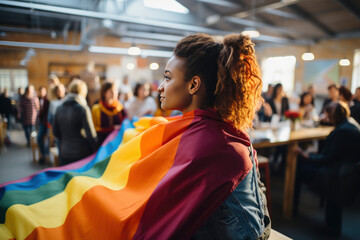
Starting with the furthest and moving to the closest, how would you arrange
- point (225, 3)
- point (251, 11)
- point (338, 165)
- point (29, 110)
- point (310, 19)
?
point (310, 19), point (225, 3), point (251, 11), point (29, 110), point (338, 165)

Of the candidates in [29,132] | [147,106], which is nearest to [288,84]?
[147,106]

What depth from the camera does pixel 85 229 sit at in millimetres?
1103

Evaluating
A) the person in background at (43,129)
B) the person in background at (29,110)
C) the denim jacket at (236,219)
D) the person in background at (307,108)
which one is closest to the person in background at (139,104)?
the person in background at (43,129)

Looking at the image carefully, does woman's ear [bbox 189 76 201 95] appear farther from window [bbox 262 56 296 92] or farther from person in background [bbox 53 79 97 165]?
window [bbox 262 56 296 92]

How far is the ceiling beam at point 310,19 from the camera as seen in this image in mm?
7754

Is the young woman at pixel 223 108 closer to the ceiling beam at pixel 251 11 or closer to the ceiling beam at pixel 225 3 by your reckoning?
the ceiling beam at pixel 251 11

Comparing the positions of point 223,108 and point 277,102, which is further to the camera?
point 277,102

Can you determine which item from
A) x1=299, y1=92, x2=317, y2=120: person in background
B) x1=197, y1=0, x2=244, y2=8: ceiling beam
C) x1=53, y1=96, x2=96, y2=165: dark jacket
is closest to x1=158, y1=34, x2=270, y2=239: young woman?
x1=53, y1=96, x2=96, y2=165: dark jacket

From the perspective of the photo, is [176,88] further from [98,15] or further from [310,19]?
[310,19]

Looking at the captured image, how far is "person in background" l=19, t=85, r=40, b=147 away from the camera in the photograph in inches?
223

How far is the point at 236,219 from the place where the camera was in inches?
39.4

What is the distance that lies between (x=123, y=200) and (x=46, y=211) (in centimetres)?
47

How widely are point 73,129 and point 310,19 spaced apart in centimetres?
883

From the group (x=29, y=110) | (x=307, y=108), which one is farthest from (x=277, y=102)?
(x=29, y=110)
